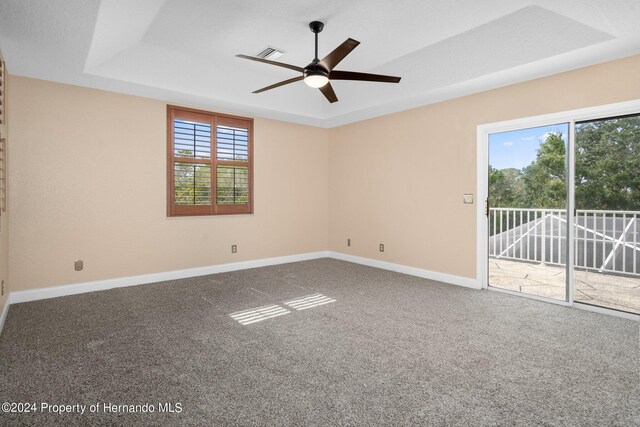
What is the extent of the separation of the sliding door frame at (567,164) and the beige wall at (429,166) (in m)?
0.07

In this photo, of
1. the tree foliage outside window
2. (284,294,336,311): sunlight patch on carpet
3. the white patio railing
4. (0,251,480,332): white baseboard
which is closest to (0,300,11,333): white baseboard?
(0,251,480,332): white baseboard

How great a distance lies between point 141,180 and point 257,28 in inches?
98.5

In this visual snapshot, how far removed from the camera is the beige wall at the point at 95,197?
3.75 meters

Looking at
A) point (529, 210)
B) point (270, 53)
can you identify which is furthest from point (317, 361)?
point (529, 210)

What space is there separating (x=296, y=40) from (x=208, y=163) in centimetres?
228

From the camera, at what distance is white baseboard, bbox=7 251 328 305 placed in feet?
12.4

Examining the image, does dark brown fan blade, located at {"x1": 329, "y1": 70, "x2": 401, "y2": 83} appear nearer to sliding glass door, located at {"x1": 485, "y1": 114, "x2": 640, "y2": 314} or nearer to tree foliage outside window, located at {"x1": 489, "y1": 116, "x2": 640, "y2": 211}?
sliding glass door, located at {"x1": 485, "y1": 114, "x2": 640, "y2": 314}

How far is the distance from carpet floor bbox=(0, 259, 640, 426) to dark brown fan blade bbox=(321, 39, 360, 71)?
90.9 inches

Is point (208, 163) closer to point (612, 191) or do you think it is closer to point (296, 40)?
point (296, 40)

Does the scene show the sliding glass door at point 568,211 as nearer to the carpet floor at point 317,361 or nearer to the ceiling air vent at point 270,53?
the carpet floor at point 317,361

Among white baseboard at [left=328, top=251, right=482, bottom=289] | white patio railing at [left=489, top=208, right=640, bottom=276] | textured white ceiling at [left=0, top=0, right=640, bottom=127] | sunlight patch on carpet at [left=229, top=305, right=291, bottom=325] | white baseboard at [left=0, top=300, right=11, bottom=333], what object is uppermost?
textured white ceiling at [left=0, top=0, right=640, bottom=127]

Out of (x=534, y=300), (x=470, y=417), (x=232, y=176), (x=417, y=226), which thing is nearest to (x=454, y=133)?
(x=417, y=226)

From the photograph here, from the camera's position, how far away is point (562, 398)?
1.96 m

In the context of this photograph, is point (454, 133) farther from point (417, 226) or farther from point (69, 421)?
point (69, 421)
